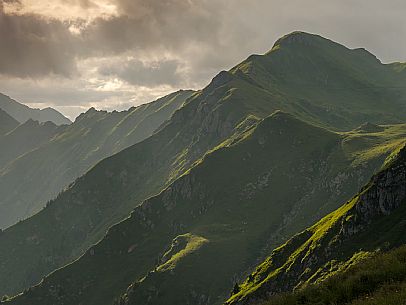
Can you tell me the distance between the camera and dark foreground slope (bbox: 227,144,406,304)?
75500mm

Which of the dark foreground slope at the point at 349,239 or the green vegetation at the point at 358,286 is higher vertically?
the green vegetation at the point at 358,286

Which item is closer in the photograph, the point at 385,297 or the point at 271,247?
the point at 385,297

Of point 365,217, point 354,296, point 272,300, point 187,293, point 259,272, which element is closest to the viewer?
point 354,296

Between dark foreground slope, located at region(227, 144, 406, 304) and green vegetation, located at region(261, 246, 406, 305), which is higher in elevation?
green vegetation, located at region(261, 246, 406, 305)

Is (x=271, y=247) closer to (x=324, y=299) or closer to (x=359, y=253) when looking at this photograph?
(x=359, y=253)

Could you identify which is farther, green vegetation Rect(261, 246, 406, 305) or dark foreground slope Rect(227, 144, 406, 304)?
dark foreground slope Rect(227, 144, 406, 304)

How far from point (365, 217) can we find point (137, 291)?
130332mm

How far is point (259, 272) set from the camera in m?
119

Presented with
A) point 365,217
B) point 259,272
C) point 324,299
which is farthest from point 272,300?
point 259,272

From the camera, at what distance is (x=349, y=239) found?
87.0 m

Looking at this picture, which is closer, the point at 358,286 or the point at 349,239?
the point at 358,286

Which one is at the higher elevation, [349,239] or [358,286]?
[358,286]

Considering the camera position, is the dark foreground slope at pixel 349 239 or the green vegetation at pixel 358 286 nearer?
the green vegetation at pixel 358 286

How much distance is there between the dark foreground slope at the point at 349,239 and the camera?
75.5m
